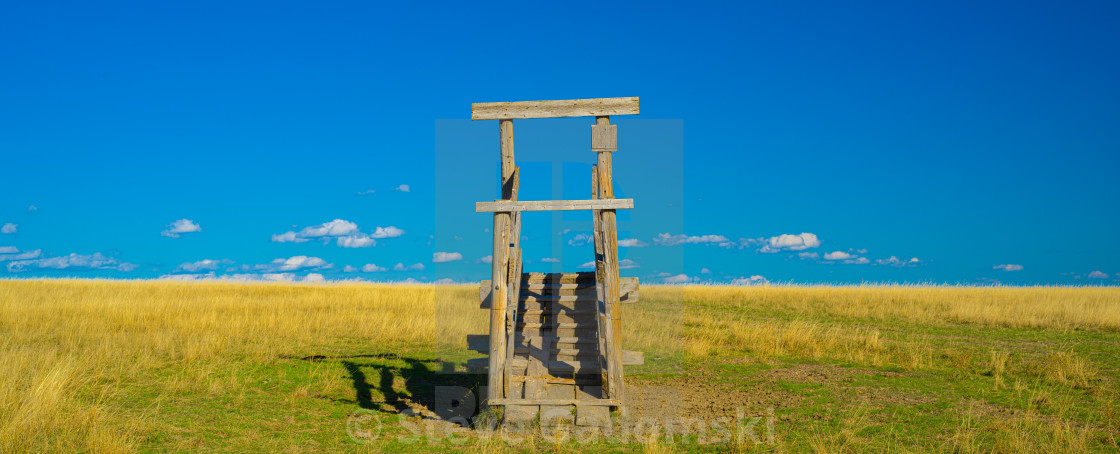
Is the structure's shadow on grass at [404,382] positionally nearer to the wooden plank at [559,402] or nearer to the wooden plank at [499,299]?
the wooden plank at [499,299]

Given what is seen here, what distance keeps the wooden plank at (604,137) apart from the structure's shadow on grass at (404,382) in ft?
15.0

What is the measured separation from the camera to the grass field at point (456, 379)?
7828 mm

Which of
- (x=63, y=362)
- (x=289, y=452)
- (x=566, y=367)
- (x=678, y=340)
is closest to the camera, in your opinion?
(x=289, y=452)

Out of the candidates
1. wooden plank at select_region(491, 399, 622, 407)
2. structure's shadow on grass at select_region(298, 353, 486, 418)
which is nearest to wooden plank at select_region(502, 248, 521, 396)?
wooden plank at select_region(491, 399, 622, 407)

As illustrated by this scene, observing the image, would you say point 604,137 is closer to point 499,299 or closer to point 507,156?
point 507,156

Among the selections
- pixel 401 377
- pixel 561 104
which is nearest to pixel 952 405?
pixel 561 104

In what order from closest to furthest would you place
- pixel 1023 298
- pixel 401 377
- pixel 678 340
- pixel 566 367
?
pixel 566 367 → pixel 401 377 → pixel 678 340 → pixel 1023 298

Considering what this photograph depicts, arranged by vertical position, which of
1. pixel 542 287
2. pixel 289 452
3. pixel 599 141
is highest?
pixel 599 141

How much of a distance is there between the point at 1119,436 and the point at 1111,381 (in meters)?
4.12

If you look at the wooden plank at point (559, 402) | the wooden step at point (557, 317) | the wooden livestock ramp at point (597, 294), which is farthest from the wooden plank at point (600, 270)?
the wooden step at point (557, 317)

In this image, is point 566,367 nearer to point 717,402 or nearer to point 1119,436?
point 717,402

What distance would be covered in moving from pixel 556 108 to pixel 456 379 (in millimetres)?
5847

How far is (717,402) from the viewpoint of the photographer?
9953mm

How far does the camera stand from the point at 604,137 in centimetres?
894
